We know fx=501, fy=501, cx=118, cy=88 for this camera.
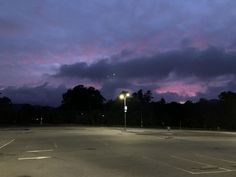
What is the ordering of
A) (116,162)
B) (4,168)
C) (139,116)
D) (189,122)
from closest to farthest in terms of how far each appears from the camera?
(4,168) < (116,162) < (189,122) < (139,116)

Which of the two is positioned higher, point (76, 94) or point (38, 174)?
point (76, 94)

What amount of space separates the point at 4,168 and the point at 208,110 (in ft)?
240

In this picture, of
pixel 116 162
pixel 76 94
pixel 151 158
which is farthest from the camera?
pixel 76 94

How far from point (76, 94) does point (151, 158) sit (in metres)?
138

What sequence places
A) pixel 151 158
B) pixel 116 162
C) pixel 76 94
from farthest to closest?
pixel 76 94, pixel 151 158, pixel 116 162

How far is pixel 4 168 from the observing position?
18953mm

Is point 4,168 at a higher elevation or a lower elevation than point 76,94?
lower

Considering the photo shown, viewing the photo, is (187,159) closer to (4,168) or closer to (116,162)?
(116,162)

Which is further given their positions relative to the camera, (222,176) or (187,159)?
(187,159)

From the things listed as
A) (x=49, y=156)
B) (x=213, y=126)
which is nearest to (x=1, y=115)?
(x=213, y=126)

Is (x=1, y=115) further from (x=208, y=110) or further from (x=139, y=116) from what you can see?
(x=208, y=110)

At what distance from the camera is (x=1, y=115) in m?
106

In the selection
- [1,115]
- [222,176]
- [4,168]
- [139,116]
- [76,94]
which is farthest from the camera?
[76,94]

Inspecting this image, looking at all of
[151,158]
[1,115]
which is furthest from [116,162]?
[1,115]
